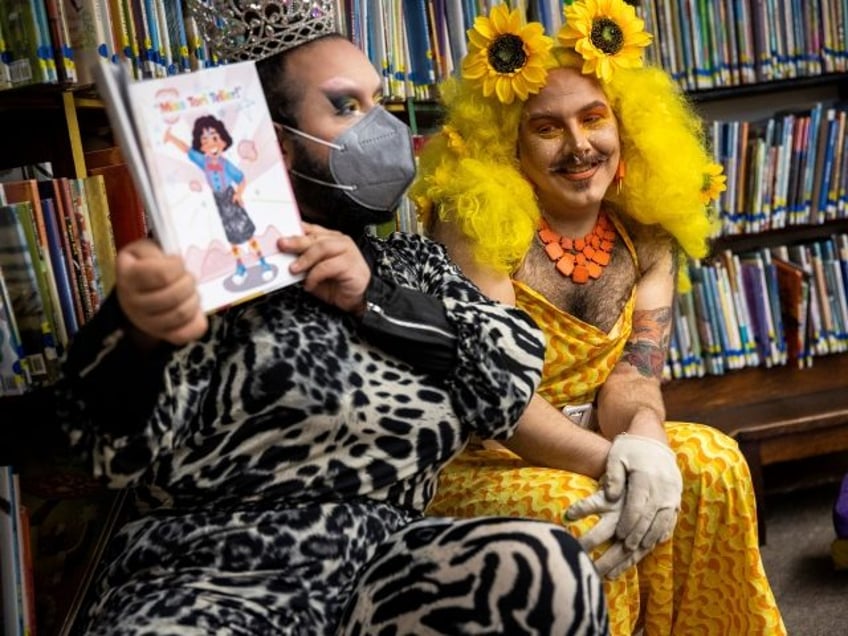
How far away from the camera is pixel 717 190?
2.07 meters

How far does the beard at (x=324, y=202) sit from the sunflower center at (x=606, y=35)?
25.6 inches

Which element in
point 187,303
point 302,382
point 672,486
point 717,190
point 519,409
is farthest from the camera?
point 717,190

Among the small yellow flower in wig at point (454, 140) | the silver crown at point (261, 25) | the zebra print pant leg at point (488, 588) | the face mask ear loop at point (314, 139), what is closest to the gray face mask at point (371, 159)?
the face mask ear loop at point (314, 139)

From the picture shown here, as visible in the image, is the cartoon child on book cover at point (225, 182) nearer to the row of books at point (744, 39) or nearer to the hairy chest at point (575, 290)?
the hairy chest at point (575, 290)

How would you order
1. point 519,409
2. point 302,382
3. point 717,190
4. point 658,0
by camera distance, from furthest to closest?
point 658,0 → point 717,190 → point 519,409 → point 302,382

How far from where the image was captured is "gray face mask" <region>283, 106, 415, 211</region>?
1358mm

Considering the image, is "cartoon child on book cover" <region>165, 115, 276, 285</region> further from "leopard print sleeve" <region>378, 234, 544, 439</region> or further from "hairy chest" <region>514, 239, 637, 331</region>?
"hairy chest" <region>514, 239, 637, 331</region>

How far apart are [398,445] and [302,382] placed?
0.55 ft

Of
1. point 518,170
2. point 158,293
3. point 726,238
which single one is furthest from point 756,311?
point 158,293

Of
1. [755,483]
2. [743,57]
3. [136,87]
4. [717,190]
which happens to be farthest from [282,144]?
[743,57]

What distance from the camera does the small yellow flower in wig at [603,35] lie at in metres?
1.82

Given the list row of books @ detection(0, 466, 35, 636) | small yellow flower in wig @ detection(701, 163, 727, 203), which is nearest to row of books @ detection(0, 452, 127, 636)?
row of books @ detection(0, 466, 35, 636)

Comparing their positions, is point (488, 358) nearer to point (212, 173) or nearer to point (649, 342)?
point (212, 173)

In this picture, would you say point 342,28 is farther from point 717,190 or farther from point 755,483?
point 755,483
